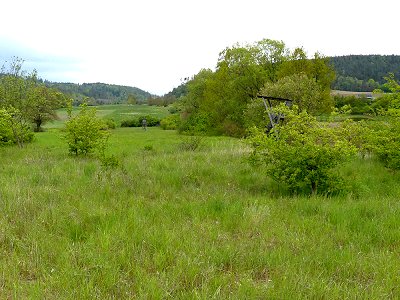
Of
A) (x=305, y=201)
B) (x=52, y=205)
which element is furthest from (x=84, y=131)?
(x=305, y=201)

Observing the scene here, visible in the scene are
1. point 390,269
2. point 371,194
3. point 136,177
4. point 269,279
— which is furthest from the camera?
point 136,177

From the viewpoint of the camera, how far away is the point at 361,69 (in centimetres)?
12850

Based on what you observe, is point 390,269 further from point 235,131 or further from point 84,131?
point 235,131

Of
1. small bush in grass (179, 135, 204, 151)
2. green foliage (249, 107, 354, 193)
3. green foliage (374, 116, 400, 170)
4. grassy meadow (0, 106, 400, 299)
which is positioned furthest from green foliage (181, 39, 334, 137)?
grassy meadow (0, 106, 400, 299)

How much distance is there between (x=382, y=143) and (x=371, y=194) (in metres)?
2.71

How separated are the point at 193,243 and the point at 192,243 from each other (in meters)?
0.02

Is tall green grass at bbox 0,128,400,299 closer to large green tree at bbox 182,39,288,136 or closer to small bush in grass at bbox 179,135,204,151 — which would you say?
small bush in grass at bbox 179,135,204,151

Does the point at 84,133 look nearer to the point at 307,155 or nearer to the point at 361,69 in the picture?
the point at 307,155

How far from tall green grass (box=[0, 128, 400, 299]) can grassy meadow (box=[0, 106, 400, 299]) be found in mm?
16

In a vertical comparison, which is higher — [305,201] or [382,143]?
[382,143]

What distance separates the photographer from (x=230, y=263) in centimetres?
405

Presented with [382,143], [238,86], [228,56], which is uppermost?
[228,56]

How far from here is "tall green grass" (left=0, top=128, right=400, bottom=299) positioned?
3408mm

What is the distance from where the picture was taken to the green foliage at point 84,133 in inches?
587
